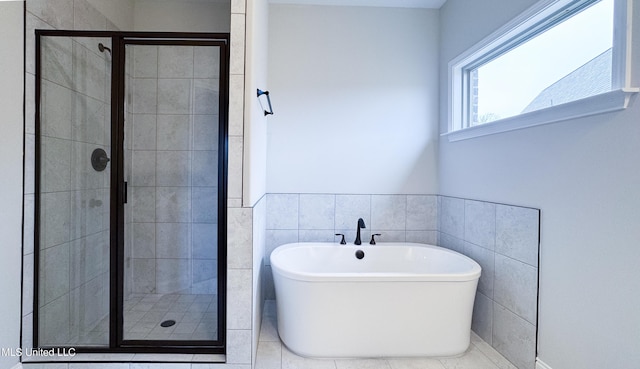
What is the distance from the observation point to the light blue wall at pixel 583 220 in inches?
47.9

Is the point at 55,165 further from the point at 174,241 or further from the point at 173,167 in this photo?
the point at 174,241

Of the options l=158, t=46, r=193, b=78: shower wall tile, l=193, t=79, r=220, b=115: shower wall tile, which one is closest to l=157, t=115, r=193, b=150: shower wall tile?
l=193, t=79, r=220, b=115: shower wall tile

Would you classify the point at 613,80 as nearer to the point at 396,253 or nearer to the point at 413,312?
the point at 413,312

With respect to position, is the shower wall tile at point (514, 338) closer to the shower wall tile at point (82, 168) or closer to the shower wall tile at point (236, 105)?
the shower wall tile at point (236, 105)

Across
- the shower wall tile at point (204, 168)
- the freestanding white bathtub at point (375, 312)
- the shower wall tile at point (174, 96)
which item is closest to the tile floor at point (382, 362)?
the freestanding white bathtub at point (375, 312)

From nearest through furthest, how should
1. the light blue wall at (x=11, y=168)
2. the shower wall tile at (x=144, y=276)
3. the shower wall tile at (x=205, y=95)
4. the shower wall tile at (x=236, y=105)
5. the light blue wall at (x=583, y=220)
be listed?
the light blue wall at (x=583, y=220), the light blue wall at (x=11, y=168), the shower wall tile at (x=236, y=105), the shower wall tile at (x=205, y=95), the shower wall tile at (x=144, y=276)

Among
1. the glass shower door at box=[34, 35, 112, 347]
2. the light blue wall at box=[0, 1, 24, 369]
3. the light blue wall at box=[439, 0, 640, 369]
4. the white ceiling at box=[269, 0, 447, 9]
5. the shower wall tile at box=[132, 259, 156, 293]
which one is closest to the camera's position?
the light blue wall at box=[439, 0, 640, 369]

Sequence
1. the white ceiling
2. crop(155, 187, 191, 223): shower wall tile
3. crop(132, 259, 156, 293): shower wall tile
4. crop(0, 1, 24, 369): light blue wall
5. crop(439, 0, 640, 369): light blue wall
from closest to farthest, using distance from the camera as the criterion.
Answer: crop(439, 0, 640, 369): light blue wall, crop(0, 1, 24, 369): light blue wall, crop(132, 259, 156, 293): shower wall tile, crop(155, 187, 191, 223): shower wall tile, the white ceiling

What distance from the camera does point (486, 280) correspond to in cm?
208

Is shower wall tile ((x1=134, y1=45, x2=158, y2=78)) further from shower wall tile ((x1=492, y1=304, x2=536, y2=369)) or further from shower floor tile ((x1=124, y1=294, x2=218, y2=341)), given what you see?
shower wall tile ((x1=492, y1=304, x2=536, y2=369))

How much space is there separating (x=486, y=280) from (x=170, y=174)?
7.69 feet

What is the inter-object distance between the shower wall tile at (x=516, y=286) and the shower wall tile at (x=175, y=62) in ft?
7.79

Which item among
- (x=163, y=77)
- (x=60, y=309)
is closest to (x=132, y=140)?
(x=163, y=77)

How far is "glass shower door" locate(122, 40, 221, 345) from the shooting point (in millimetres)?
1824
